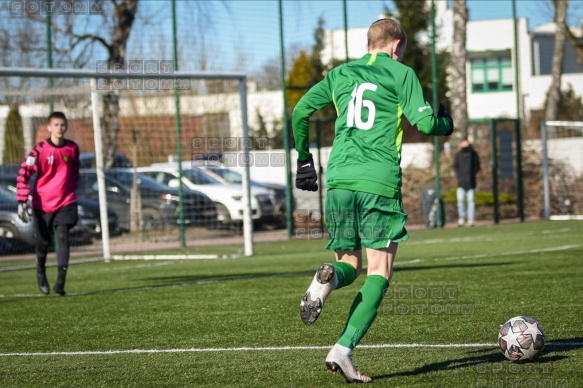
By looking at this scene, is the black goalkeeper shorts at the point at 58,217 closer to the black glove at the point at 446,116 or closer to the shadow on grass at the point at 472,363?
the shadow on grass at the point at 472,363

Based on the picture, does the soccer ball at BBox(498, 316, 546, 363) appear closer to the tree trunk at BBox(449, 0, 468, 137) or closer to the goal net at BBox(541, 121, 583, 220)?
the goal net at BBox(541, 121, 583, 220)

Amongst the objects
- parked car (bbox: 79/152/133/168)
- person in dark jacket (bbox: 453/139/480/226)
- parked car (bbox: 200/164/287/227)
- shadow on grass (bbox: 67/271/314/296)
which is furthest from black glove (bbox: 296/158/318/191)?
person in dark jacket (bbox: 453/139/480/226)

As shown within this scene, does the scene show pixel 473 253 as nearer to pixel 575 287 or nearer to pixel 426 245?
pixel 426 245

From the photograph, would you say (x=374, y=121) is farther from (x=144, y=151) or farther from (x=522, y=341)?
(x=144, y=151)

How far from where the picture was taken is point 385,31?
17.8 ft

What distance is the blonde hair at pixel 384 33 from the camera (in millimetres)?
5410

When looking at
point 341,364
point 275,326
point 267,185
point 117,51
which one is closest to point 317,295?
point 341,364

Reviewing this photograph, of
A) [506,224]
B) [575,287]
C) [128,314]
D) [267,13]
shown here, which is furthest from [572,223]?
[128,314]

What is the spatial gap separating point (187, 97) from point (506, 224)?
8888mm

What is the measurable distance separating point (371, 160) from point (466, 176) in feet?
55.5

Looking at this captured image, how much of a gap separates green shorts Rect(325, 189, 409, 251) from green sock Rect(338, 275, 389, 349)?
8.0 inches

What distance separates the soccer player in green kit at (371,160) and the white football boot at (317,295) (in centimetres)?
1

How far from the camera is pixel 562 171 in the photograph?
2612cm

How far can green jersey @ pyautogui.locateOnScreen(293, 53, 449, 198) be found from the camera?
5207 mm
